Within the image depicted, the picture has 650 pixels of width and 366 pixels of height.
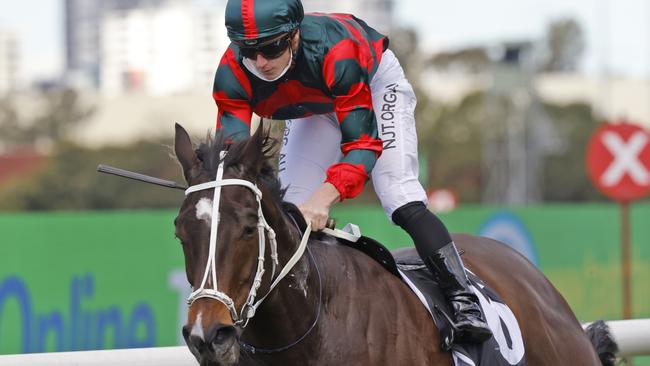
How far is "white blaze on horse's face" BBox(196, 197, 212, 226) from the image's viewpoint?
3717 millimetres

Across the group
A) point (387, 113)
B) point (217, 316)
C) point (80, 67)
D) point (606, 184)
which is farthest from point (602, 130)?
point (80, 67)

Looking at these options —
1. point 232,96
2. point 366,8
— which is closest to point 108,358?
point 232,96

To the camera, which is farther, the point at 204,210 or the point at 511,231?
the point at 511,231

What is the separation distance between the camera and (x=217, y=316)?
11.8 feet

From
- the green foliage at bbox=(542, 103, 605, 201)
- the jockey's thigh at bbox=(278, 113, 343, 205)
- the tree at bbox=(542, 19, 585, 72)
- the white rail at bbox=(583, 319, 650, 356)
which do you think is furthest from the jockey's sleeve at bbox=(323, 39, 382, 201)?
the tree at bbox=(542, 19, 585, 72)

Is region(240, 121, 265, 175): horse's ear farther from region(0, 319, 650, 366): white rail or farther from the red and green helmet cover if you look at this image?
region(0, 319, 650, 366): white rail

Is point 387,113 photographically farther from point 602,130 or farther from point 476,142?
point 476,142

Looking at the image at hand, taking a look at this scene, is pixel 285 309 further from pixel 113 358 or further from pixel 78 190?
pixel 78 190

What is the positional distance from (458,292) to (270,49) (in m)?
1.22

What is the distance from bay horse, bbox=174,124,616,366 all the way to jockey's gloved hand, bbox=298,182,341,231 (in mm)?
59

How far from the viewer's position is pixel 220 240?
3695 millimetres

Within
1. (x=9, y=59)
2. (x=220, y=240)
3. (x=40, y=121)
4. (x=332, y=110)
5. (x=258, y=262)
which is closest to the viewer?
(x=220, y=240)

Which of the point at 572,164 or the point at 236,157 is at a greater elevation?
the point at 236,157

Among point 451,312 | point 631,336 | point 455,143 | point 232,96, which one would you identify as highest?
point 232,96
